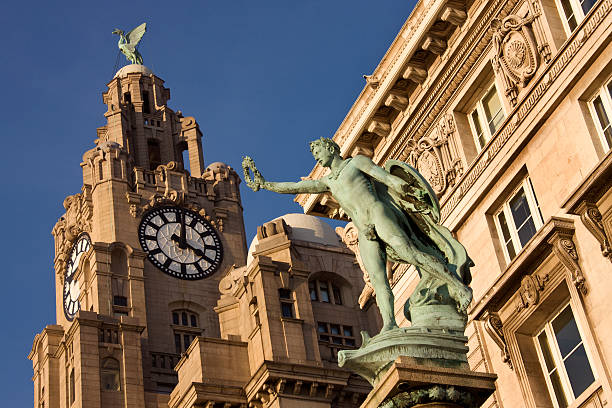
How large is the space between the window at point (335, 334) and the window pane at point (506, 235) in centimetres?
3244

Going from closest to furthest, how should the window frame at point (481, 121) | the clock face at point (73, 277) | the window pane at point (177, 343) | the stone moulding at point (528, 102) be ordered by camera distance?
the stone moulding at point (528, 102), the window frame at point (481, 121), the window pane at point (177, 343), the clock face at point (73, 277)

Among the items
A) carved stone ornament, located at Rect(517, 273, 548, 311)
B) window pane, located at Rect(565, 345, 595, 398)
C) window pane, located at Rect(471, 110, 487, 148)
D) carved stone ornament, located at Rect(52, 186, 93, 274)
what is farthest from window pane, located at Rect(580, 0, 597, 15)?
carved stone ornament, located at Rect(52, 186, 93, 274)

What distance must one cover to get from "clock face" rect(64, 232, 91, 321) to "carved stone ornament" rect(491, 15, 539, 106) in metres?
52.1

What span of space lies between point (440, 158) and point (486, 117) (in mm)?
1708

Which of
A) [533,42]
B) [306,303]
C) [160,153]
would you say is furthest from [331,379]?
[160,153]

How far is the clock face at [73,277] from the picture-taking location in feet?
254

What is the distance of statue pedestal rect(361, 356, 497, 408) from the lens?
14.2 metres

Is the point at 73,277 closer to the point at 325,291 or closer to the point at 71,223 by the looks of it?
the point at 71,223

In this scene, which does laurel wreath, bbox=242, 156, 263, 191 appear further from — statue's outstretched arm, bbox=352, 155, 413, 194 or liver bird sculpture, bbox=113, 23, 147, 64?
liver bird sculpture, bbox=113, 23, 147, 64

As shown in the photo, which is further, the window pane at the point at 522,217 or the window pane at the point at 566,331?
the window pane at the point at 522,217

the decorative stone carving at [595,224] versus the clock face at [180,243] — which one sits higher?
the clock face at [180,243]

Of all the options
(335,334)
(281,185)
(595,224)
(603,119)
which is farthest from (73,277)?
(281,185)

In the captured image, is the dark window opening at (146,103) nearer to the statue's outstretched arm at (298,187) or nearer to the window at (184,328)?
the window at (184,328)

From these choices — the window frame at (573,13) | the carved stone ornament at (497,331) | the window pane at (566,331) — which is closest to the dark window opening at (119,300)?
the carved stone ornament at (497,331)
